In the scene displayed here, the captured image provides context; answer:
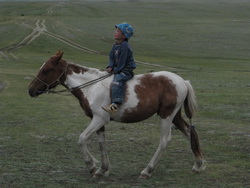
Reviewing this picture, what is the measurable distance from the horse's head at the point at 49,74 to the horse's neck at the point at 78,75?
16 centimetres

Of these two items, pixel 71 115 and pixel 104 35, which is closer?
pixel 71 115

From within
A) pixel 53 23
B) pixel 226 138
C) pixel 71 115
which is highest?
pixel 226 138

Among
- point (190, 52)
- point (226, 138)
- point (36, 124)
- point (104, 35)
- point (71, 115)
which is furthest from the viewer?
point (104, 35)

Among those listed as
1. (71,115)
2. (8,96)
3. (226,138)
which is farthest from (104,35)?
(226,138)

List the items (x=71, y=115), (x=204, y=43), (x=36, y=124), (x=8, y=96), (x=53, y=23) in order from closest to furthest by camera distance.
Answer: (x=36, y=124) < (x=71, y=115) < (x=8, y=96) < (x=204, y=43) < (x=53, y=23)

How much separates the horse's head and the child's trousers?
117cm

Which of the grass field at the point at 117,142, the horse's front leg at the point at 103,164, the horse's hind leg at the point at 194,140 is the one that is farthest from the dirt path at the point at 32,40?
the horse's front leg at the point at 103,164

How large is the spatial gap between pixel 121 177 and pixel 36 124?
699cm

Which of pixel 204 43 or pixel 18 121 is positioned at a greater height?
pixel 18 121

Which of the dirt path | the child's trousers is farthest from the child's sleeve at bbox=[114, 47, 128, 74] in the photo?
the dirt path

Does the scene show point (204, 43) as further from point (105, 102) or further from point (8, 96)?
point (105, 102)

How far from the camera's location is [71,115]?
18516mm

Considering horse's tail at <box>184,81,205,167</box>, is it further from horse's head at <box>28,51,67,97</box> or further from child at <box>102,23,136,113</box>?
horse's head at <box>28,51,67,97</box>

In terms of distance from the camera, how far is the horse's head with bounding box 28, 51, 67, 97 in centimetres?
1053
